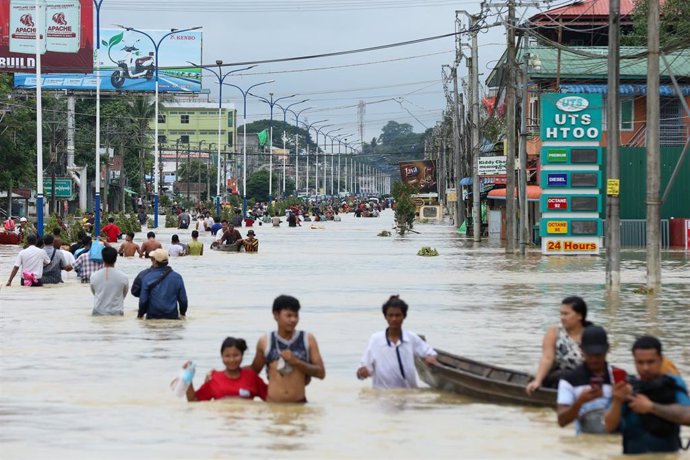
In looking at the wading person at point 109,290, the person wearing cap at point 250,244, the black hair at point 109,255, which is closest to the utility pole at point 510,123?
the person wearing cap at point 250,244

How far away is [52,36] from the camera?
9506cm

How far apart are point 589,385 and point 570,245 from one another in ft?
127

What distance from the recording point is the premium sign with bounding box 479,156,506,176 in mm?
62438

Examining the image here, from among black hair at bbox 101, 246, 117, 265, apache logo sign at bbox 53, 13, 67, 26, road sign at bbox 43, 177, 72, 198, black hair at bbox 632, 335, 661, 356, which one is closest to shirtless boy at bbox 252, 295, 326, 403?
black hair at bbox 632, 335, 661, 356

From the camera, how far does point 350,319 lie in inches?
979

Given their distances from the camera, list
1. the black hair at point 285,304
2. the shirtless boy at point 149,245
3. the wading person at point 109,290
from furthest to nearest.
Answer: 1. the shirtless boy at point 149,245
2. the wading person at point 109,290
3. the black hair at point 285,304

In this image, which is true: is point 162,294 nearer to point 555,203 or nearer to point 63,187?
point 555,203

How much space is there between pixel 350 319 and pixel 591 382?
14.4m

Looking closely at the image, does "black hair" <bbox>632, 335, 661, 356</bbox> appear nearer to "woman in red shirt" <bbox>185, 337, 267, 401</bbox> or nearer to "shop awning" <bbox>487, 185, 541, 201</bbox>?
"woman in red shirt" <bbox>185, 337, 267, 401</bbox>

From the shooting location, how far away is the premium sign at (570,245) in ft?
160

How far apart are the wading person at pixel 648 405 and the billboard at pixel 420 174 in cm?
14310

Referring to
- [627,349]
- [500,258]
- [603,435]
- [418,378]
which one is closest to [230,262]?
[500,258]

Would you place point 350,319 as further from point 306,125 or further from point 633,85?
point 306,125

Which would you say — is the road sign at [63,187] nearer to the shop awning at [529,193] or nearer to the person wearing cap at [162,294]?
the shop awning at [529,193]
